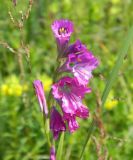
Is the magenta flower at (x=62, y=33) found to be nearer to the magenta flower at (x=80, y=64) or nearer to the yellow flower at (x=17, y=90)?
the magenta flower at (x=80, y=64)

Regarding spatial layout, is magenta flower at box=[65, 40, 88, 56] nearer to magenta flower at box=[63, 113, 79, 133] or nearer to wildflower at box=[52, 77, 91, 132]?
wildflower at box=[52, 77, 91, 132]

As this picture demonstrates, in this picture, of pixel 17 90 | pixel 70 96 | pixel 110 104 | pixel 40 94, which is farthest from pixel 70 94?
pixel 110 104

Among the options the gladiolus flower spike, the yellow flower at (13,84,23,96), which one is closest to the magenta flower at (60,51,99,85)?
the gladiolus flower spike

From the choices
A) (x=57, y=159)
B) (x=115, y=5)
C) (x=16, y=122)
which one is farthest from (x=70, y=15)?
(x=57, y=159)

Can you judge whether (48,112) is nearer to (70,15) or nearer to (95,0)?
(70,15)

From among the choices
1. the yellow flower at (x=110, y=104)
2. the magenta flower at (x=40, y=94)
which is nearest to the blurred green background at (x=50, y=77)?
the yellow flower at (x=110, y=104)
